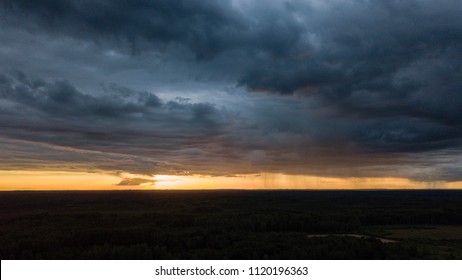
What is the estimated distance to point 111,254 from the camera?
148 ft

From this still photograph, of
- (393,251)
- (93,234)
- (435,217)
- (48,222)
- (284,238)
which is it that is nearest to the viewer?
(393,251)

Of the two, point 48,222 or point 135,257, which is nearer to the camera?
point 135,257

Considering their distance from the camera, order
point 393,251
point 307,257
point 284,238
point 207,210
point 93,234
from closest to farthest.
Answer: point 307,257 → point 393,251 → point 284,238 → point 93,234 → point 207,210

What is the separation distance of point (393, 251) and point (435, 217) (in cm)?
6619

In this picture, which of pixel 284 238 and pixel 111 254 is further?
pixel 284 238

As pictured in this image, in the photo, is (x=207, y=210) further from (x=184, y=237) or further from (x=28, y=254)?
(x=28, y=254)

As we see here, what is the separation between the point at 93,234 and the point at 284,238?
30.0 metres

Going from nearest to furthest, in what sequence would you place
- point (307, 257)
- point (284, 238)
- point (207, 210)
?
→ point (307, 257)
point (284, 238)
point (207, 210)

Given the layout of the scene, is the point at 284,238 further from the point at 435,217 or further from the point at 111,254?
the point at 435,217

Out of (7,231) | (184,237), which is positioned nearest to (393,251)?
(184,237)

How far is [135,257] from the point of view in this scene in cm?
4591

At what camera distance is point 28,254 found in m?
47.3

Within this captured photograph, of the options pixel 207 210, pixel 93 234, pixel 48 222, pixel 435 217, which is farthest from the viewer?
pixel 207 210

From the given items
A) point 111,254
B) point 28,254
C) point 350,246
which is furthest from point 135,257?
point 350,246
